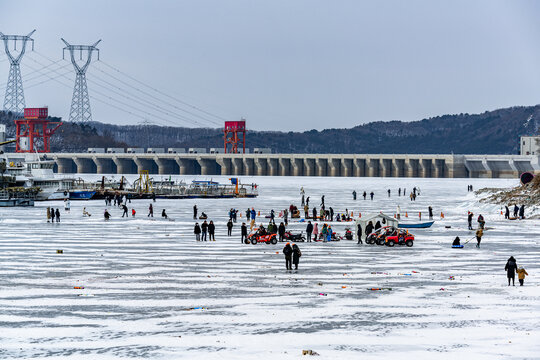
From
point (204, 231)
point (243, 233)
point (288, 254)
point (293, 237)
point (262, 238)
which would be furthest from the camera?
point (293, 237)

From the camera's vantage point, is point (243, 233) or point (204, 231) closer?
point (243, 233)

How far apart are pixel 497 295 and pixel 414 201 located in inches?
2252

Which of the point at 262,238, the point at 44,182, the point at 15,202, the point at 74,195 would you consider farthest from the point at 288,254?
the point at 44,182

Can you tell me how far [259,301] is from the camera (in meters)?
23.2

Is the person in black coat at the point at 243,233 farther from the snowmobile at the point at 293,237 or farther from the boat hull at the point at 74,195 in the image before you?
the boat hull at the point at 74,195

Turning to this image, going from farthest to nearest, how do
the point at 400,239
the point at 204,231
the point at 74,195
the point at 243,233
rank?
the point at 74,195, the point at 204,231, the point at 243,233, the point at 400,239

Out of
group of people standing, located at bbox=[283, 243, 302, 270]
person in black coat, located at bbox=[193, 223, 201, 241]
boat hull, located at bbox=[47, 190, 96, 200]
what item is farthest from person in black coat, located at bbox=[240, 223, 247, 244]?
boat hull, located at bbox=[47, 190, 96, 200]

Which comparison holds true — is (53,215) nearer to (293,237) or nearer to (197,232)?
(197,232)

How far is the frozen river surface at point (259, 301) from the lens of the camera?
17969 millimetres

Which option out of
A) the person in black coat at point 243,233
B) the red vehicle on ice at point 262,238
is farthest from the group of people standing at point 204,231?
the red vehicle on ice at point 262,238

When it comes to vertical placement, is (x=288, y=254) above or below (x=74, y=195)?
below

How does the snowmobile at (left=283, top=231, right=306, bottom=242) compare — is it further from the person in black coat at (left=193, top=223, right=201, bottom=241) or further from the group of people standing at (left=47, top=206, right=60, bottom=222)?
the group of people standing at (left=47, top=206, right=60, bottom=222)

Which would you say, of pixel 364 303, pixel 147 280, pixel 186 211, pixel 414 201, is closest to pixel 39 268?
pixel 147 280

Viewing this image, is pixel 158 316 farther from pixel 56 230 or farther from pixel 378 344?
pixel 56 230
